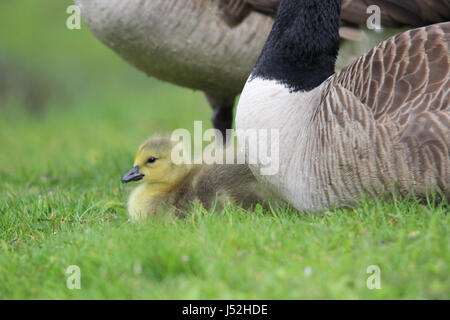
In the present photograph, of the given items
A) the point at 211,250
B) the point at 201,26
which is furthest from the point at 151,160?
the point at 211,250

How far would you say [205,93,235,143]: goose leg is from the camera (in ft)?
19.4

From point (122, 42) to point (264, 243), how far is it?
2.76 metres

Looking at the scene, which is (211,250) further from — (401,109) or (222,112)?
(222,112)

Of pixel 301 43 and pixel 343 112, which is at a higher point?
pixel 301 43

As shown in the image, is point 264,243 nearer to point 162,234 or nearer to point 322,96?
point 162,234

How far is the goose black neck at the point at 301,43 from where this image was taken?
13.1 feet

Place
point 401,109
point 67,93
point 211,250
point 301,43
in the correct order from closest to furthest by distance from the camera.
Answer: point 211,250 < point 401,109 < point 301,43 < point 67,93

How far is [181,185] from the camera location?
4398 mm

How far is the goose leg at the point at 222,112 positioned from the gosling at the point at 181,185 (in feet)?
4.65

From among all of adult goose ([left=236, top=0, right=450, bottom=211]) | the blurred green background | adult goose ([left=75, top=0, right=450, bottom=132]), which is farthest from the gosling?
the blurred green background

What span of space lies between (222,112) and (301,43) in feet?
6.77

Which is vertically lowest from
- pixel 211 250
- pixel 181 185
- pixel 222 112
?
pixel 211 250

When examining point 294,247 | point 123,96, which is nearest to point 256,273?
point 294,247

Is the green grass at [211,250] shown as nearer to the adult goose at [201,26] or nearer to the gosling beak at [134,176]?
the gosling beak at [134,176]
